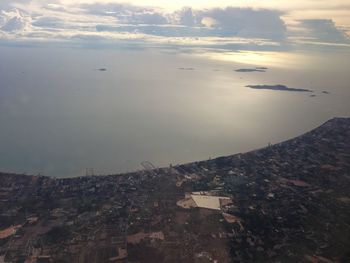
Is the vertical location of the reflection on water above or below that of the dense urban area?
below

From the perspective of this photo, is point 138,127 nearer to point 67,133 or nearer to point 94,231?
point 67,133

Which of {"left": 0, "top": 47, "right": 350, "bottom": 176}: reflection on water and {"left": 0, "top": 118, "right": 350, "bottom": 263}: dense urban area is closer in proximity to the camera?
{"left": 0, "top": 118, "right": 350, "bottom": 263}: dense urban area

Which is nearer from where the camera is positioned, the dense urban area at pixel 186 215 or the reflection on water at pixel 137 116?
the dense urban area at pixel 186 215

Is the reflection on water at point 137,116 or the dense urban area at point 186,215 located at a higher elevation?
the dense urban area at point 186,215

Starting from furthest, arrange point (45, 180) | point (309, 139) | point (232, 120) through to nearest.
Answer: point (232, 120)
point (309, 139)
point (45, 180)

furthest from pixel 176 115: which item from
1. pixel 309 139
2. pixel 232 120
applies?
pixel 309 139
